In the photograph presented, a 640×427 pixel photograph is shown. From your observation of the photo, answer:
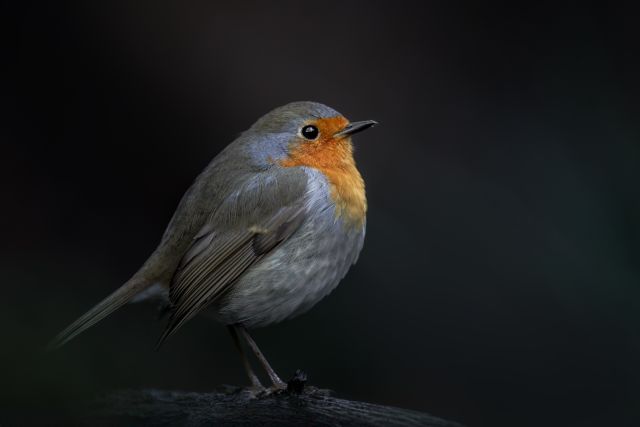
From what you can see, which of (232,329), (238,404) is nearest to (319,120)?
(232,329)

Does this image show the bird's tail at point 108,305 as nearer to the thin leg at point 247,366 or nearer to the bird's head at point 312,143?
the thin leg at point 247,366

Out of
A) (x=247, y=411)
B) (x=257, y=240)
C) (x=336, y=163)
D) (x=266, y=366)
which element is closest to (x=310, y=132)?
(x=336, y=163)

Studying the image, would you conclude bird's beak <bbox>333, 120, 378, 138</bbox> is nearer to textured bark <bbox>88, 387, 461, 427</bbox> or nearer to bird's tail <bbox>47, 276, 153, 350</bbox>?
bird's tail <bbox>47, 276, 153, 350</bbox>

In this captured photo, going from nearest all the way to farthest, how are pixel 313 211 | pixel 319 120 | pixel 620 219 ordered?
pixel 313 211 < pixel 319 120 < pixel 620 219

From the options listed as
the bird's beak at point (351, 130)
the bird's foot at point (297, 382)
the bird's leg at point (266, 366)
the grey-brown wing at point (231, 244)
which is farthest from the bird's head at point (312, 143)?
the bird's foot at point (297, 382)

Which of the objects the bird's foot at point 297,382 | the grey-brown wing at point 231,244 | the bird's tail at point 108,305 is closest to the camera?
the bird's foot at point 297,382

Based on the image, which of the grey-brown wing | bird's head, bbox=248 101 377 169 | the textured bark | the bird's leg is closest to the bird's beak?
bird's head, bbox=248 101 377 169

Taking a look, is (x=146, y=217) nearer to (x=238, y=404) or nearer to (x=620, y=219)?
(x=238, y=404)
